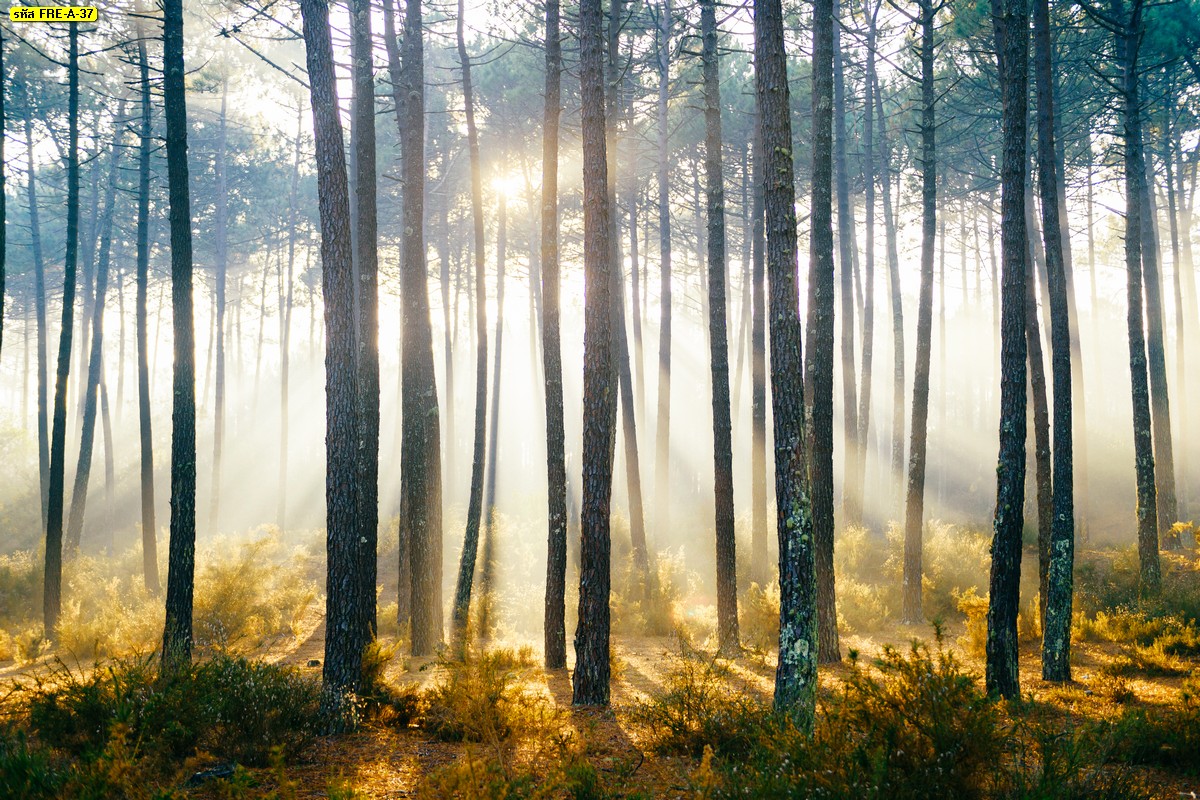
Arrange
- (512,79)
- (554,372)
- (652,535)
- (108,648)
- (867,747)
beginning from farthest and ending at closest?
(512,79), (652,535), (108,648), (554,372), (867,747)

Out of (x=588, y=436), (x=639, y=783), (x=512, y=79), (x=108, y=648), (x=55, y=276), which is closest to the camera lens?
(x=639, y=783)

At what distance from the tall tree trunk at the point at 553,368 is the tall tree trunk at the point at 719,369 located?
2191 mm

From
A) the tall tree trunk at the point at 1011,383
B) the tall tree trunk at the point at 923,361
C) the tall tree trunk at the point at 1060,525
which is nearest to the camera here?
the tall tree trunk at the point at 1011,383

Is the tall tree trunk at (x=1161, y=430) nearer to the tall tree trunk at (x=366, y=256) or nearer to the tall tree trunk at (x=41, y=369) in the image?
the tall tree trunk at (x=366, y=256)

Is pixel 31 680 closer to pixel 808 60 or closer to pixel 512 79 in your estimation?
pixel 512 79

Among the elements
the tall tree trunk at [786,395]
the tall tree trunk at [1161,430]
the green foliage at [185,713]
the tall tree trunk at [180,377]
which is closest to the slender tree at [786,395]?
the tall tree trunk at [786,395]

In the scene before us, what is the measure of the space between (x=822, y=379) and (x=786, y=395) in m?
3.47

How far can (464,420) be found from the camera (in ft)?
133

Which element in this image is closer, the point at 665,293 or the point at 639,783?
the point at 639,783

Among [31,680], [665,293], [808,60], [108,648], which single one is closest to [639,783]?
[31,680]

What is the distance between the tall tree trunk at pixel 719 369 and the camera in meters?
10.5

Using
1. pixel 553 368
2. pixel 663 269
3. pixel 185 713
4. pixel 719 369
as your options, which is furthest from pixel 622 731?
pixel 663 269

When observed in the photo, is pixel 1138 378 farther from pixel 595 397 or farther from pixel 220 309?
pixel 220 309

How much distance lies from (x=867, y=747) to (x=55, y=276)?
4012 centimetres
